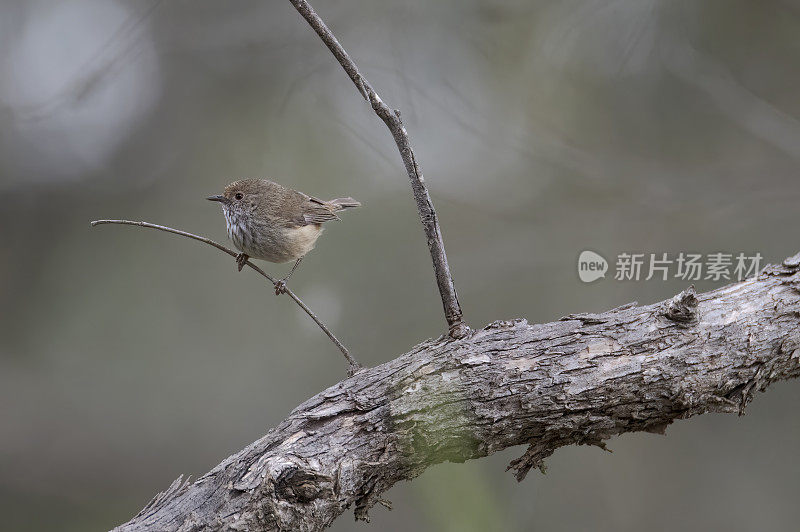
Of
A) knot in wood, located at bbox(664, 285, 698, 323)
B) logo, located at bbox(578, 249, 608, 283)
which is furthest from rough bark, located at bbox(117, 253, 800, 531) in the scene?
logo, located at bbox(578, 249, 608, 283)

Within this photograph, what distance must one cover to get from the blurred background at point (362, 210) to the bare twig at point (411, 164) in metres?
1.62

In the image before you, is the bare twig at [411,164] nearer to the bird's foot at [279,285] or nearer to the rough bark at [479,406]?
the rough bark at [479,406]

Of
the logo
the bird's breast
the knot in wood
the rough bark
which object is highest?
the logo

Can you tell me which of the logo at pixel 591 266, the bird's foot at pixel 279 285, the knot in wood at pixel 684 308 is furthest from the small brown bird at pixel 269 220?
the logo at pixel 591 266

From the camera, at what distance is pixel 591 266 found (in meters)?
3.09

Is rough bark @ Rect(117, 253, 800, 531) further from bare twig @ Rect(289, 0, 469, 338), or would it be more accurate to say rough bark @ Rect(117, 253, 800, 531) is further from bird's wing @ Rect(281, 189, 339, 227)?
bird's wing @ Rect(281, 189, 339, 227)

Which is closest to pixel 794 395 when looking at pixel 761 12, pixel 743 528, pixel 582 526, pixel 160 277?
pixel 743 528

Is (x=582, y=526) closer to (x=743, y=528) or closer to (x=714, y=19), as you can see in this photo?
(x=743, y=528)

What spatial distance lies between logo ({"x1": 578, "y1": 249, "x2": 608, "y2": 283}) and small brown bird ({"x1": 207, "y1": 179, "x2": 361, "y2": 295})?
159cm

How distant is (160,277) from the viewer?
3334mm

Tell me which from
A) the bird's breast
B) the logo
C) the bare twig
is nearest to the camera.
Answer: the bare twig

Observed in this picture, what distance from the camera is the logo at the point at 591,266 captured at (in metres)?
3.05

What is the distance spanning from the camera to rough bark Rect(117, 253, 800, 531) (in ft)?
4.16

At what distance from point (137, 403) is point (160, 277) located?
0.64 meters
